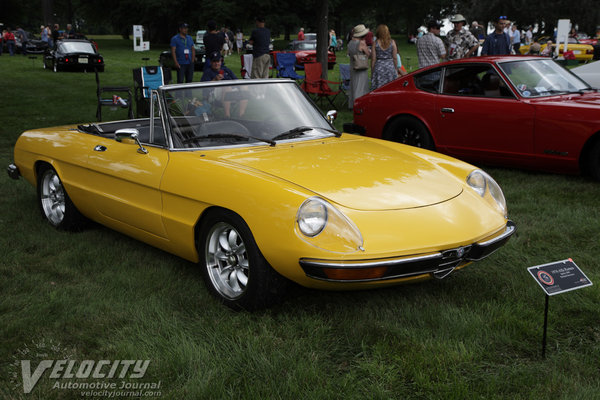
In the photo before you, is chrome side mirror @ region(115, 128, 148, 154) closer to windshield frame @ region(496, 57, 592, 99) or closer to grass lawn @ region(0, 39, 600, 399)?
grass lawn @ region(0, 39, 600, 399)

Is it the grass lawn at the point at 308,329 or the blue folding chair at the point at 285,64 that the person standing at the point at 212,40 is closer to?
the blue folding chair at the point at 285,64

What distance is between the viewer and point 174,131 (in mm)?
4398

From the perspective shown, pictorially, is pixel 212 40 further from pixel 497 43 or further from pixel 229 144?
pixel 229 144

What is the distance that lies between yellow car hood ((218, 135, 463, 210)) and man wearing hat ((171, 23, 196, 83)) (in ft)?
32.3

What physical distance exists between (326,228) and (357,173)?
661 mm

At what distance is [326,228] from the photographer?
3.33m

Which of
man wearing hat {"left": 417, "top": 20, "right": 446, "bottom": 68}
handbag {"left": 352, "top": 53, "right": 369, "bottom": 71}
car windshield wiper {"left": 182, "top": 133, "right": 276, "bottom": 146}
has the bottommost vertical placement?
car windshield wiper {"left": 182, "top": 133, "right": 276, "bottom": 146}

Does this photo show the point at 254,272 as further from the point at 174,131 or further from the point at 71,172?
the point at 71,172

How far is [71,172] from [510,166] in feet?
15.6

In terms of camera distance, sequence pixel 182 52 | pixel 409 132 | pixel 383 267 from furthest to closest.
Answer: pixel 182 52, pixel 409 132, pixel 383 267

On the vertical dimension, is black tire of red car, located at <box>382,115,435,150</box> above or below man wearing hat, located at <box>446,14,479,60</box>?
below

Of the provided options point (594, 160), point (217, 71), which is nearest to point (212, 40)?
point (217, 71)

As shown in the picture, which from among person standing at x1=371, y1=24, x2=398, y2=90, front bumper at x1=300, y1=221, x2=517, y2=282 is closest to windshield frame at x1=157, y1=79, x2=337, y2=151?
front bumper at x1=300, y1=221, x2=517, y2=282

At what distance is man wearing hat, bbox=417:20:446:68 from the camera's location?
11188 mm
